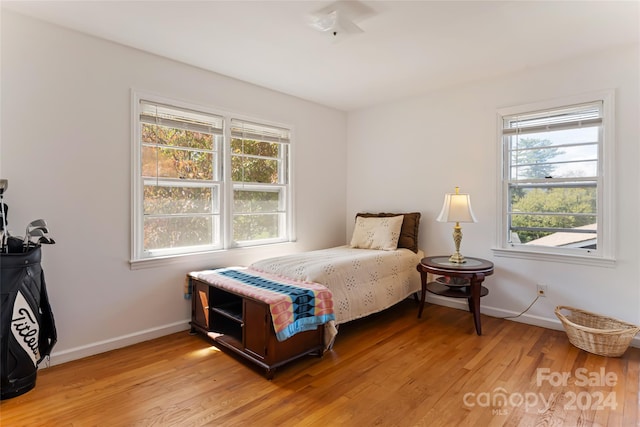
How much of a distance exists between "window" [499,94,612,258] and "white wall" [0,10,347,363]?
10.2 ft

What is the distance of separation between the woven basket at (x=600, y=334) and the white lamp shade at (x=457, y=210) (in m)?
1.08

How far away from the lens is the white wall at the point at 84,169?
2.30m

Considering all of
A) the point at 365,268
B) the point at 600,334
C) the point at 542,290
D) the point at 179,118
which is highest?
the point at 179,118

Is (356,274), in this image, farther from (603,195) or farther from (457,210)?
(603,195)

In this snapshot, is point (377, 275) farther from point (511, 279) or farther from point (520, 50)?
point (520, 50)

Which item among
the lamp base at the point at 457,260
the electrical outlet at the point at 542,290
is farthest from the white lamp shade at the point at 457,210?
the electrical outlet at the point at 542,290

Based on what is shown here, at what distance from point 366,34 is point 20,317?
2.98 m

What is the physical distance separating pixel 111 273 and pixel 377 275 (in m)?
2.31

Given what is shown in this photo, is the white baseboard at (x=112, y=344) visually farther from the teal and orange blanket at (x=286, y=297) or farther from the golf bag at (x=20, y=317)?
the teal and orange blanket at (x=286, y=297)

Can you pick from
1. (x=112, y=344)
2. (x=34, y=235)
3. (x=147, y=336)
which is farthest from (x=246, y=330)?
(x=34, y=235)

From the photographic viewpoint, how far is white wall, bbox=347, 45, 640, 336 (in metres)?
2.79

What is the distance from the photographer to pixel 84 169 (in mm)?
2551

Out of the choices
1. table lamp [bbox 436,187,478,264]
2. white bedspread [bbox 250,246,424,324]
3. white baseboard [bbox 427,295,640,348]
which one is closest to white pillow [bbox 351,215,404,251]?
white bedspread [bbox 250,246,424,324]

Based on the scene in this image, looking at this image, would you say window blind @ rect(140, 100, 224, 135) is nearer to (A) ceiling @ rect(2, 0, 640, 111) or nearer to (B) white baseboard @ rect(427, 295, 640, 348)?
(A) ceiling @ rect(2, 0, 640, 111)
